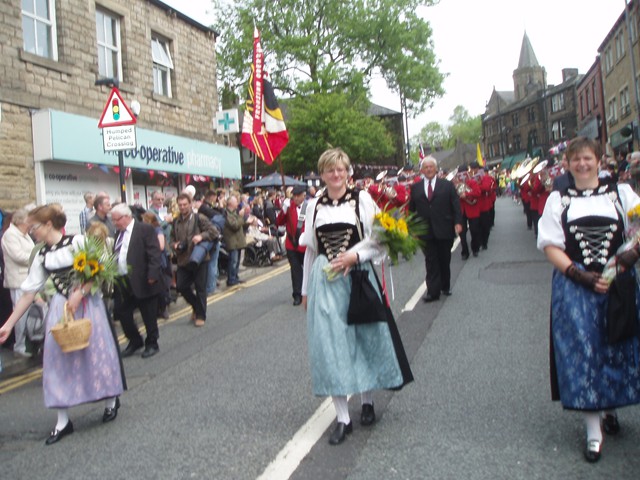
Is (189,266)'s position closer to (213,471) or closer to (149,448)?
(149,448)

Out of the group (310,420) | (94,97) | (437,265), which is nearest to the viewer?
(310,420)

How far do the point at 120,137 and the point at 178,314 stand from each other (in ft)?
9.64

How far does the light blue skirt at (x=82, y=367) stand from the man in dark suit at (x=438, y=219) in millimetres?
5392

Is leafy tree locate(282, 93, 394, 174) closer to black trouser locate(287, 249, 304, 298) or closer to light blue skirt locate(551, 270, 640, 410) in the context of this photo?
Result: black trouser locate(287, 249, 304, 298)

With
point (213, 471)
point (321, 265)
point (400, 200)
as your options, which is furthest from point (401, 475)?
point (400, 200)

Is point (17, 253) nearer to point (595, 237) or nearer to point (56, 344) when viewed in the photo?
point (56, 344)

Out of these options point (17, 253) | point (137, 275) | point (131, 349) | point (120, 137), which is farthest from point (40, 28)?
point (131, 349)

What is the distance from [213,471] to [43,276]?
219 centimetres

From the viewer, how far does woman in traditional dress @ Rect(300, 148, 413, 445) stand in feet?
14.1

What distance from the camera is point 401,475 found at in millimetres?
3646

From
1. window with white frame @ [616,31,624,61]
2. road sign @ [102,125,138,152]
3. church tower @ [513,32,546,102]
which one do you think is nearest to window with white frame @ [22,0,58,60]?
road sign @ [102,125,138,152]

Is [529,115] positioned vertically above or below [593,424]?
above

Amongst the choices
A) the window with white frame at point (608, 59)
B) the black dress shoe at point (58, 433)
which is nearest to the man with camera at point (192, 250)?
the black dress shoe at point (58, 433)

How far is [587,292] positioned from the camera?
3.81m
